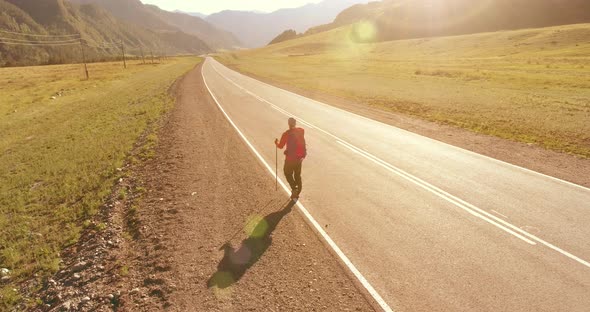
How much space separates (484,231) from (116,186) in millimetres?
10528

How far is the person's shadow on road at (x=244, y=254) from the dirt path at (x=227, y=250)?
0.02 meters

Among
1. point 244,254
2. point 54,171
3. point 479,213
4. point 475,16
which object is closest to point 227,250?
point 244,254

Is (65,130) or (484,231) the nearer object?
(484,231)

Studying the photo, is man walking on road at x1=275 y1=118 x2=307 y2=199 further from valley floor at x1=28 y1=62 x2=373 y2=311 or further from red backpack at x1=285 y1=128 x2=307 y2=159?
valley floor at x1=28 y1=62 x2=373 y2=311

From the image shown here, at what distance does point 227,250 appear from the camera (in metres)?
7.26

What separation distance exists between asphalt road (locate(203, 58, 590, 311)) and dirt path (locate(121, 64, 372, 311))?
30.5 inches

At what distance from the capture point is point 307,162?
12.6m

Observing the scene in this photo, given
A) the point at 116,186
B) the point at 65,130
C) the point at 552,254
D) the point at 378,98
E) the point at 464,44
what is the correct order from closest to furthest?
the point at 552,254
the point at 116,186
the point at 65,130
the point at 378,98
the point at 464,44

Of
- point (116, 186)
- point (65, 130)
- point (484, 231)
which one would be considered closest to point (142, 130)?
point (65, 130)

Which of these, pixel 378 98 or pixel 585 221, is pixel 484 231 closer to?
pixel 585 221

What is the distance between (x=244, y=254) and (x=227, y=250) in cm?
42

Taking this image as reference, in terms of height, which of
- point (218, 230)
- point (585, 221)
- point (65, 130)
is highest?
point (585, 221)

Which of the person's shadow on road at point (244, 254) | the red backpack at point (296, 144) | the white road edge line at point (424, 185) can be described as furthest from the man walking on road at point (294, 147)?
the white road edge line at point (424, 185)

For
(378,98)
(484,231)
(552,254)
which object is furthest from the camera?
(378,98)
